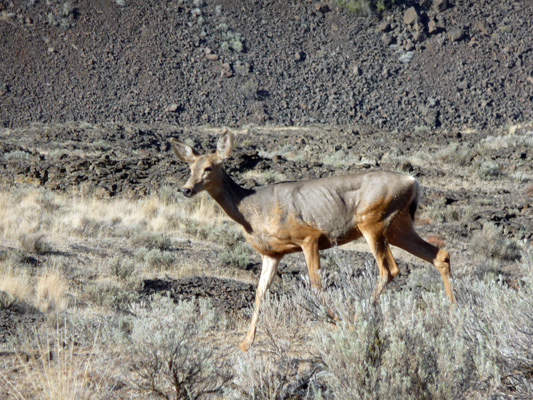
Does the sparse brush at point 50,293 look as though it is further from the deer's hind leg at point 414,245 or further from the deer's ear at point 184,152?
the deer's hind leg at point 414,245

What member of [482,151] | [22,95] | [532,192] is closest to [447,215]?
[532,192]

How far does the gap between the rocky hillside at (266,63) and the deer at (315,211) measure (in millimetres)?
42354

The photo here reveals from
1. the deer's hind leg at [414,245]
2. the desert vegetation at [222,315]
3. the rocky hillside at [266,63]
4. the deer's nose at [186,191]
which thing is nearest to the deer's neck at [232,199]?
the deer's nose at [186,191]

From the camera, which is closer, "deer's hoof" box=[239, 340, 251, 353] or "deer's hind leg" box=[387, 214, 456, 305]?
"deer's hoof" box=[239, 340, 251, 353]

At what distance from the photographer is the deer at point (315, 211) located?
288 inches

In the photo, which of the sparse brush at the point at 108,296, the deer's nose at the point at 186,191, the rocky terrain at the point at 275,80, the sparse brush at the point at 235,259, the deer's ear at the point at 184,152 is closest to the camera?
the deer's nose at the point at 186,191

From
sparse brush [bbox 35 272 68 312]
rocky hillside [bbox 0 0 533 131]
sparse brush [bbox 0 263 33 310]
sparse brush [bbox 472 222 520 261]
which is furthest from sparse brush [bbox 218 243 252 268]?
rocky hillside [bbox 0 0 533 131]

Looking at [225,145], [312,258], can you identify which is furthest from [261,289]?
[225,145]

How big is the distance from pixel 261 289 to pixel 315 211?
1.13 metres

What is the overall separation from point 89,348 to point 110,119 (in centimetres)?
4390

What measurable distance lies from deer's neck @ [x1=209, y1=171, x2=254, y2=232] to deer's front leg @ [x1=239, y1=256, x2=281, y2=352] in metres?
0.46

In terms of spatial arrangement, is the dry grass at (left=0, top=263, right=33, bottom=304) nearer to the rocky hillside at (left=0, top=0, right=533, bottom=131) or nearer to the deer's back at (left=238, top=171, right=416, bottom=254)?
the deer's back at (left=238, top=171, right=416, bottom=254)

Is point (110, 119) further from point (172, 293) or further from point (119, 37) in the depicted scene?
point (172, 293)

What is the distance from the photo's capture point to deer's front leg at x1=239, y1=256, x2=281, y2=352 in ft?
21.4
